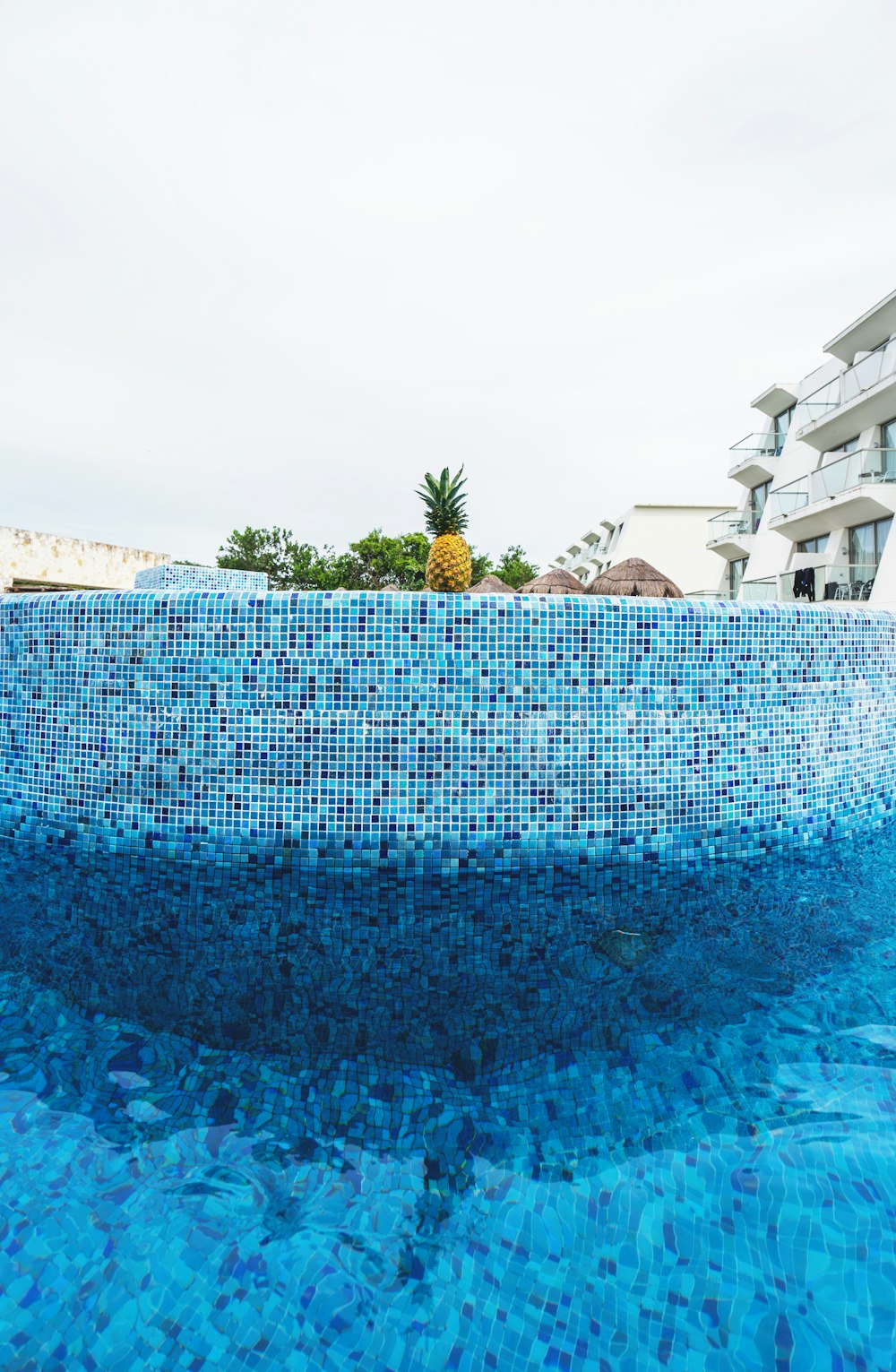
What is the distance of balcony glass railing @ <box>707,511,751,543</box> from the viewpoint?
1110 inches

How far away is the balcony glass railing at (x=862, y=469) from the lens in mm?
17672

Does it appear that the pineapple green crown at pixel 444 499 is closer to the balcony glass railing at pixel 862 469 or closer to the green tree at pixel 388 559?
the balcony glass railing at pixel 862 469

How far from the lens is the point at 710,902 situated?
462cm

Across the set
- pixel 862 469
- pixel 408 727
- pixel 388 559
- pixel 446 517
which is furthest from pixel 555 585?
pixel 388 559

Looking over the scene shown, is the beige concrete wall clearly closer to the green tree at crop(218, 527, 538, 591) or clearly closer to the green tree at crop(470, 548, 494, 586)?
the green tree at crop(218, 527, 538, 591)

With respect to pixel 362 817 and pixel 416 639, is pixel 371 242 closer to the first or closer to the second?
pixel 416 639

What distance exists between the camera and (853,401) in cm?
1903

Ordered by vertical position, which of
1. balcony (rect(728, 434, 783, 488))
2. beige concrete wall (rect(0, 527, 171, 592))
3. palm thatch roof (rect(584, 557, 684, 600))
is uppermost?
balcony (rect(728, 434, 783, 488))

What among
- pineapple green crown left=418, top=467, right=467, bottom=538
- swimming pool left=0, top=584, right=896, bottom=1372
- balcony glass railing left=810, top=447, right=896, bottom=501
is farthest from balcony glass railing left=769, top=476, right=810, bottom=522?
swimming pool left=0, top=584, right=896, bottom=1372

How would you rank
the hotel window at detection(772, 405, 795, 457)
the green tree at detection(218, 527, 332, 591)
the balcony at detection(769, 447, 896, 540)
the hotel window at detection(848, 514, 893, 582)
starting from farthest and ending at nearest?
the green tree at detection(218, 527, 332, 591), the hotel window at detection(772, 405, 795, 457), the hotel window at detection(848, 514, 893, 582), the balcony at detection(769, 447, 896, 540)

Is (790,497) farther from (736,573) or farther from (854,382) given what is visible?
(736,573)

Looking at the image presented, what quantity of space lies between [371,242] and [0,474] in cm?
2659

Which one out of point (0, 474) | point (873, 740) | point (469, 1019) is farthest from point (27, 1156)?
point (0, 474)

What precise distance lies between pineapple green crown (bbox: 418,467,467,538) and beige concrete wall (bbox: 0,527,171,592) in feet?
47.1
